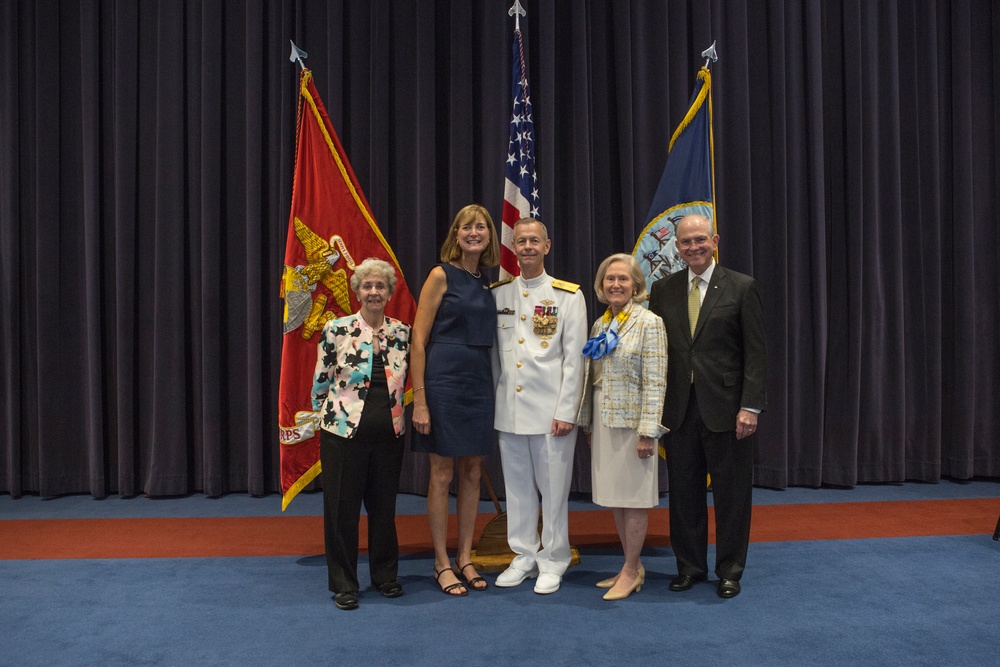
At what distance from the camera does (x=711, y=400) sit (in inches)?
117

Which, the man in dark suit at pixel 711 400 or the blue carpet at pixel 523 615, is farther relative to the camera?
the man in dark suit at pixel 711 400

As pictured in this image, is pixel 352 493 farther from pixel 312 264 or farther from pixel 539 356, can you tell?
pixel 312 264

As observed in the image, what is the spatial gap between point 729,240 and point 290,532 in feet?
11.6

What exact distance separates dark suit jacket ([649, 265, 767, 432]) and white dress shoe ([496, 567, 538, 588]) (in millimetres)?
932

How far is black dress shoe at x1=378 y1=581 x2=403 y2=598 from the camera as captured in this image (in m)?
3.00

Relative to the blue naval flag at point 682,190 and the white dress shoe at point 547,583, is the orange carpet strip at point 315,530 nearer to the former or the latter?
the white dress shoe at point 547,583

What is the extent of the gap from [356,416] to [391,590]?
77 cm

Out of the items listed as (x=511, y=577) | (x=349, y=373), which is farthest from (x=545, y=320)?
(x=511, y=577)

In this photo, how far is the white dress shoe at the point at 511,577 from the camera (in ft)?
10.2

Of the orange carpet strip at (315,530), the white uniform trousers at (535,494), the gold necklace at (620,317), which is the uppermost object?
the gold necklace at (620,317)

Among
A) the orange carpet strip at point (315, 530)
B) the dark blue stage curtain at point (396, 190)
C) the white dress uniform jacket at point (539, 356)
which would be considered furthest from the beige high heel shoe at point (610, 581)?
the dark blue stage curtain at point (396, 190)

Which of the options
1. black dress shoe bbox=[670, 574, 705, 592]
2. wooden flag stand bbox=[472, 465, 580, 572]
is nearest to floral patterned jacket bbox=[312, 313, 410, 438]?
wooden flag stand bbox=[472, 465, 580, 572]

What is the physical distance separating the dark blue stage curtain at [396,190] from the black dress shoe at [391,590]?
1.82 m

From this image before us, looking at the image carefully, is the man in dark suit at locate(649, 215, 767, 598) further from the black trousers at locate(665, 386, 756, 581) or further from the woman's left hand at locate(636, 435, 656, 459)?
the woman's left hand at locate(636, 435, 656, 459)
